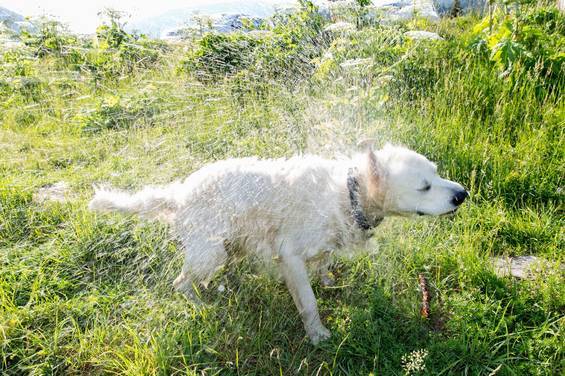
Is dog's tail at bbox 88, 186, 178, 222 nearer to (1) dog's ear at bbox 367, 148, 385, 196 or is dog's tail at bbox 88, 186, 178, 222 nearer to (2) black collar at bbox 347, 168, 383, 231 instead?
(2) black collar at bbox 347, 168, 383, 231

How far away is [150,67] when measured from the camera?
6277 millimetres

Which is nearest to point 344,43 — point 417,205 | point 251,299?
point 417,205

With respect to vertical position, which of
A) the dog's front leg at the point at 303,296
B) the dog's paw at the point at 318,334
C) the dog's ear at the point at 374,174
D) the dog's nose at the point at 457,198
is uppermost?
the dog's ear at the point at 374,174

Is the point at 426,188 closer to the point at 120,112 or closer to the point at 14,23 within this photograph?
the point at 120,112

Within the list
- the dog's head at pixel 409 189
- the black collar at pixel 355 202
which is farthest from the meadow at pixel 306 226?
the dog's head at pixel 409 189

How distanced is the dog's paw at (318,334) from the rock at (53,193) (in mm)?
2354

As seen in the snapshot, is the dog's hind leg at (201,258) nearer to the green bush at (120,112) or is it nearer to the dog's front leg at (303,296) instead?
the dog's front leg at (303,296)

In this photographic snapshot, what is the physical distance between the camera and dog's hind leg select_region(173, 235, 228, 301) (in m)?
2.58

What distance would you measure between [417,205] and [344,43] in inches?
93.7

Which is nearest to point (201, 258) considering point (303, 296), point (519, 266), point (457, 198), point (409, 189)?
point (303, 296)

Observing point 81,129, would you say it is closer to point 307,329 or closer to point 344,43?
point 344,43

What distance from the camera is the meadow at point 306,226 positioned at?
224cm

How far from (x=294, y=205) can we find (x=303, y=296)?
51cm

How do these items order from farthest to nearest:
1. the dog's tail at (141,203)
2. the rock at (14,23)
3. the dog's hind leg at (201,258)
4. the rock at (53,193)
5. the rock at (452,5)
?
1. the rock at (452,5)
2. the rock at (14,23)
3. the rock at (53,193)
4. the dog's tail at (141,203)
5. the dog's hind leg at (201,258)
